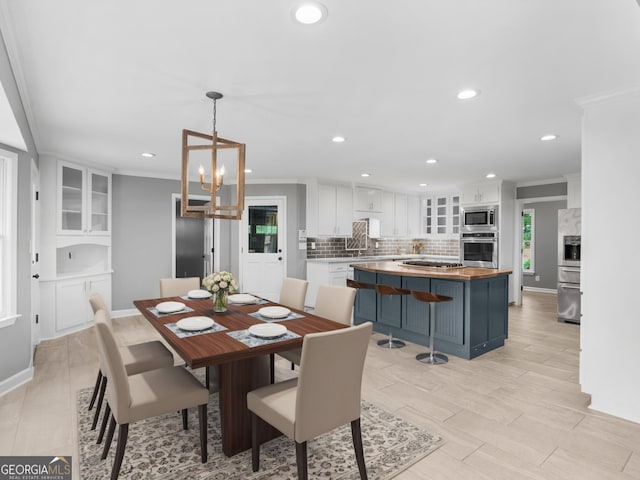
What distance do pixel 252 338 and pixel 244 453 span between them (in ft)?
2.38

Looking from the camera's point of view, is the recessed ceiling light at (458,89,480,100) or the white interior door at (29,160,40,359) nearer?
the recessed ceiling light at (458,89,480,100)

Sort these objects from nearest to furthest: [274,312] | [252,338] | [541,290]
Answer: [252,338] → [274,312] → [541,290]

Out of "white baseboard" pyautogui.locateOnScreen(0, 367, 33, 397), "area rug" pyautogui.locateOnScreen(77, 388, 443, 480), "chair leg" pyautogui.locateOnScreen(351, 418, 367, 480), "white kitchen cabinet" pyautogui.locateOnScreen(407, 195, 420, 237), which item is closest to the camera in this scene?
"chair leg" pyautogui.locateOnScreen(351, 418, 367, 480)

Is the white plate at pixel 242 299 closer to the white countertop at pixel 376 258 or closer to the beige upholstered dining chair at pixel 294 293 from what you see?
the beige upholstered dining chair at pixel 294 293

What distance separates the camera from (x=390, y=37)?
1.90 metres

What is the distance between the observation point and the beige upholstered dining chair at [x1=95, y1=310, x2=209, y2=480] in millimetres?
1879

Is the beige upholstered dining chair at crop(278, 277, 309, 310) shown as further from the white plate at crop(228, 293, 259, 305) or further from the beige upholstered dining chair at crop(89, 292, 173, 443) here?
A: the beige upholstered dining chair at crop(89, 292, 173, 443)

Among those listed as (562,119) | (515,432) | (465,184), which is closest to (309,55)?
(562,119)

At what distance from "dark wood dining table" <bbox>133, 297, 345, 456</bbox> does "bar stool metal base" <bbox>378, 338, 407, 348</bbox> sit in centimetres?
189

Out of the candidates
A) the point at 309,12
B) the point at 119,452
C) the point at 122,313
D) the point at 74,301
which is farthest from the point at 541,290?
the point at 74,301

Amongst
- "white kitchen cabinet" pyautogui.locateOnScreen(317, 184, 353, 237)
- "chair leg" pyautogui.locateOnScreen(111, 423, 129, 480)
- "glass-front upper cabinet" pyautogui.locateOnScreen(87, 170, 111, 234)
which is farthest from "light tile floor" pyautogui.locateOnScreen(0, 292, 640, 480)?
"white kitchen cabinet" pyautogui.locateOnScreen(317, 184, 353, 237)

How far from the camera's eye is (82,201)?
5.04m

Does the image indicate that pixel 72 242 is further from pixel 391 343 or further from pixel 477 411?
pixel 477 411

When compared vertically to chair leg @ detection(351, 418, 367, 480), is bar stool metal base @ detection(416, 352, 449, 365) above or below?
below
